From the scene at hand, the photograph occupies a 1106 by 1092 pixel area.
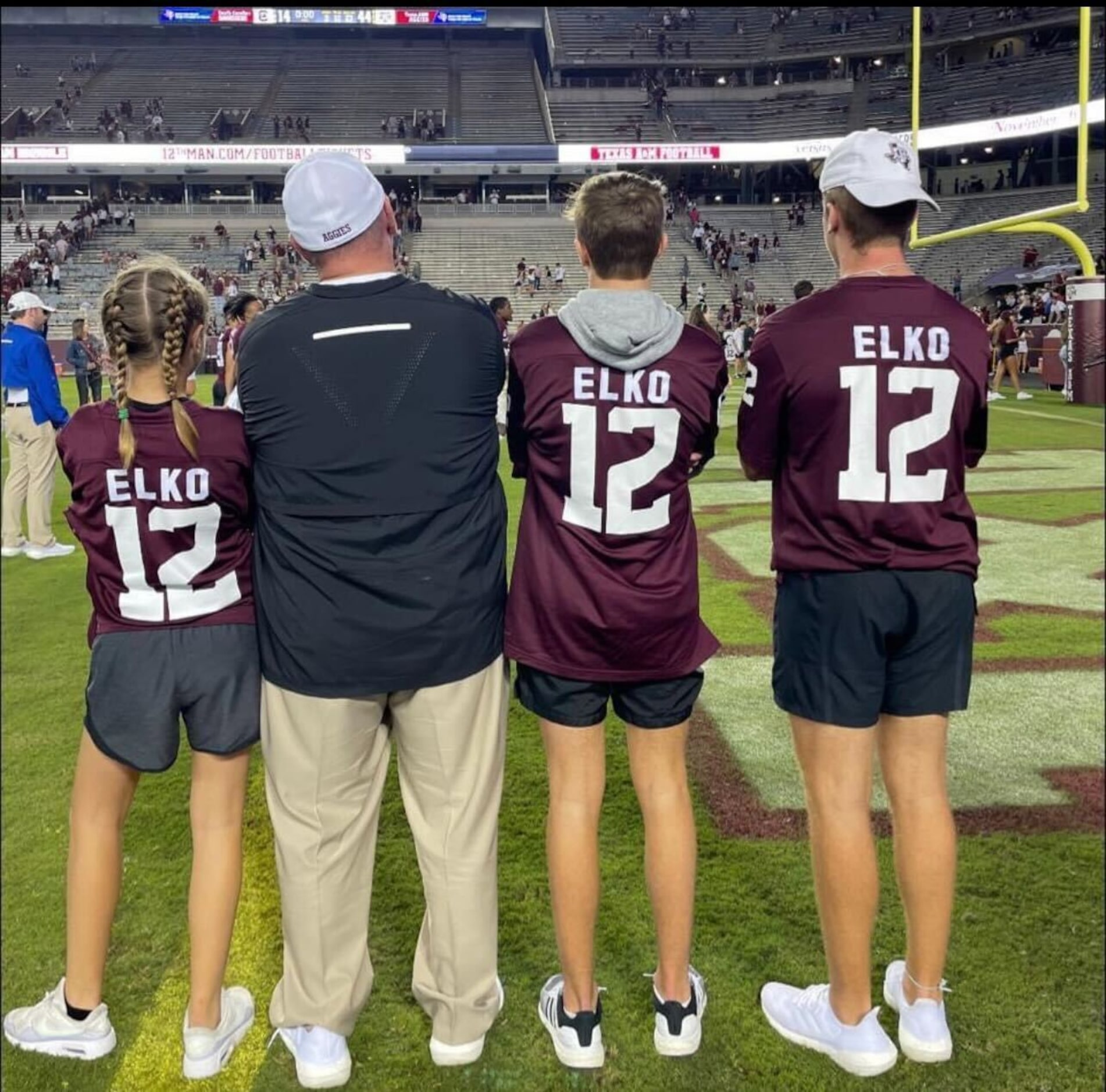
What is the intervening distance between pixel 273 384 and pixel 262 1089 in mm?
1399

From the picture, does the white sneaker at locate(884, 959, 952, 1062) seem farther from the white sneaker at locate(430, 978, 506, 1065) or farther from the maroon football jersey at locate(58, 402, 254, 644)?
the maroon football jersey at locate(58, 402, 254, 644)

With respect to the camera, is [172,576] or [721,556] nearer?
[172,576]

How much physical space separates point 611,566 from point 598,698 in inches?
11.1

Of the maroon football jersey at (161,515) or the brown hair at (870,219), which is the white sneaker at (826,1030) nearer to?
the maroon football jersey at (161,515)

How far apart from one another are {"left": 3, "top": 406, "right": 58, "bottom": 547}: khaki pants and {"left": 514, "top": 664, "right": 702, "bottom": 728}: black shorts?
535cm

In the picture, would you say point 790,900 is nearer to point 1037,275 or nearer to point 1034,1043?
point 1034,1043

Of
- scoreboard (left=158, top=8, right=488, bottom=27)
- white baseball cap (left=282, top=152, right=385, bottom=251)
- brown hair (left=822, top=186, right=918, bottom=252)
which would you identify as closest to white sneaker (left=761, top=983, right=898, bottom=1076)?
brown hair (left=822, top=186, right=918, bottom=252)

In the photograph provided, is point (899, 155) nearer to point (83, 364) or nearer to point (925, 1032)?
point (925, 1032)

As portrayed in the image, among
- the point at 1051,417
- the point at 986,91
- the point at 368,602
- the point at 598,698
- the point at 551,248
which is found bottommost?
the point at 1051,417

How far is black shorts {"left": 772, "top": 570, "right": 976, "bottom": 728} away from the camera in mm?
2033

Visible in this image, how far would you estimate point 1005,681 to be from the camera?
4.39m

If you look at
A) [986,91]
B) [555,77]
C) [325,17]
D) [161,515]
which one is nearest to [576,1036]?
[161,515]

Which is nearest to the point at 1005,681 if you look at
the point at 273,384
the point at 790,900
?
the point at 790,900

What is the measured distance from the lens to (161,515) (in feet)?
6.52
